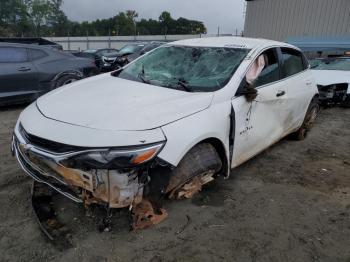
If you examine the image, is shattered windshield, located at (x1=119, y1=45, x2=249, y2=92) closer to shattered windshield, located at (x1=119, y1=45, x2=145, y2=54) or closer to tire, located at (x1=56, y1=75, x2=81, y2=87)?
tire, located at (x1=56, y1=75, x2=81, y2=87)

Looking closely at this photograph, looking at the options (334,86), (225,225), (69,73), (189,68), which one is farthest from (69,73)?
(334,86)

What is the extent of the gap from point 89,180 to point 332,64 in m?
8.35

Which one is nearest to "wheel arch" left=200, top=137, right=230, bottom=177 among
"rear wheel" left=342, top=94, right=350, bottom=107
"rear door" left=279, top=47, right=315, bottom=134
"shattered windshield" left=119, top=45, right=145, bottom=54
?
"rear door" left=279, top=47, right=315, bottom=134

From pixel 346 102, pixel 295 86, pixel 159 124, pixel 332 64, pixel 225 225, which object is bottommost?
pixel 225 225

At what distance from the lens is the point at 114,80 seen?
389 cm

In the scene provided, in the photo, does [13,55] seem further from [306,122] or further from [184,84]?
[306,122]

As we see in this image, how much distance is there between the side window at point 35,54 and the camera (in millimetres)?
7150

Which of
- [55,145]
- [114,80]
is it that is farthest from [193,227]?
[114,80]

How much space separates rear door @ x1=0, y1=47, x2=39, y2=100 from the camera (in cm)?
665

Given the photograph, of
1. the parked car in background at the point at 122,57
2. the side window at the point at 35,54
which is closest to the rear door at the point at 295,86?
the side window at the point at 35,54

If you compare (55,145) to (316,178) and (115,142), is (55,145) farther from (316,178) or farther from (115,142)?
(316,178)

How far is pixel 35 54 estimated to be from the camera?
23.7 ft

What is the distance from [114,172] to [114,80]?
1.66 m

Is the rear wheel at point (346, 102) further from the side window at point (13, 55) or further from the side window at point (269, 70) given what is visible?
the side window at point (13, 55)
